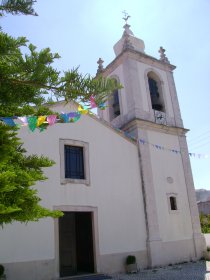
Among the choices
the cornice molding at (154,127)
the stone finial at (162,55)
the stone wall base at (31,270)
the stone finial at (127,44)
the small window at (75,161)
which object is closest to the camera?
the stone wall base at (31,270)

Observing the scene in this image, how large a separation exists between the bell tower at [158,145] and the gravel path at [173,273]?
2.45ft

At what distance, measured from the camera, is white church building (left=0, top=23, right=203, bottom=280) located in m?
9.91

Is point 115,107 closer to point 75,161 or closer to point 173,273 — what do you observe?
point 75,161

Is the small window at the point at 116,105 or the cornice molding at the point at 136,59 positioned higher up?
the cornice molding at the point at 136,59

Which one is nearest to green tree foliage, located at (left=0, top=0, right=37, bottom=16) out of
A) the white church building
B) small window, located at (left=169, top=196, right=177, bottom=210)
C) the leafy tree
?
Result: the leafy tree

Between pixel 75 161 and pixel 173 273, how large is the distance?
17.4 feet

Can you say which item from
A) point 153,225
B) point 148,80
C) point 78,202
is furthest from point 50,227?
point 148,80

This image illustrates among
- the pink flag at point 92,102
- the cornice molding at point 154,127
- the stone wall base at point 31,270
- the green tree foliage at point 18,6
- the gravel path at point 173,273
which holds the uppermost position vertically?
the cornice molding at point 154,127

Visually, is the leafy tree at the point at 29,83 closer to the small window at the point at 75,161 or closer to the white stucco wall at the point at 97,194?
the white stucco wall at the point at 97,194

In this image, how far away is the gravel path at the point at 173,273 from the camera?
9.77 m

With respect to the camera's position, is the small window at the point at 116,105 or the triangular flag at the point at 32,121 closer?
the triangular flag at the point at 32,121

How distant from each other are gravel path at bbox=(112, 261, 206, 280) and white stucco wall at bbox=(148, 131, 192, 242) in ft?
4.56

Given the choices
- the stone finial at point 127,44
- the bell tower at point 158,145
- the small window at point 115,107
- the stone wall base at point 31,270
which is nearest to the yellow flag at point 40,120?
the stone wall base at point 31,270

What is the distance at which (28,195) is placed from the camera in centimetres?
405
